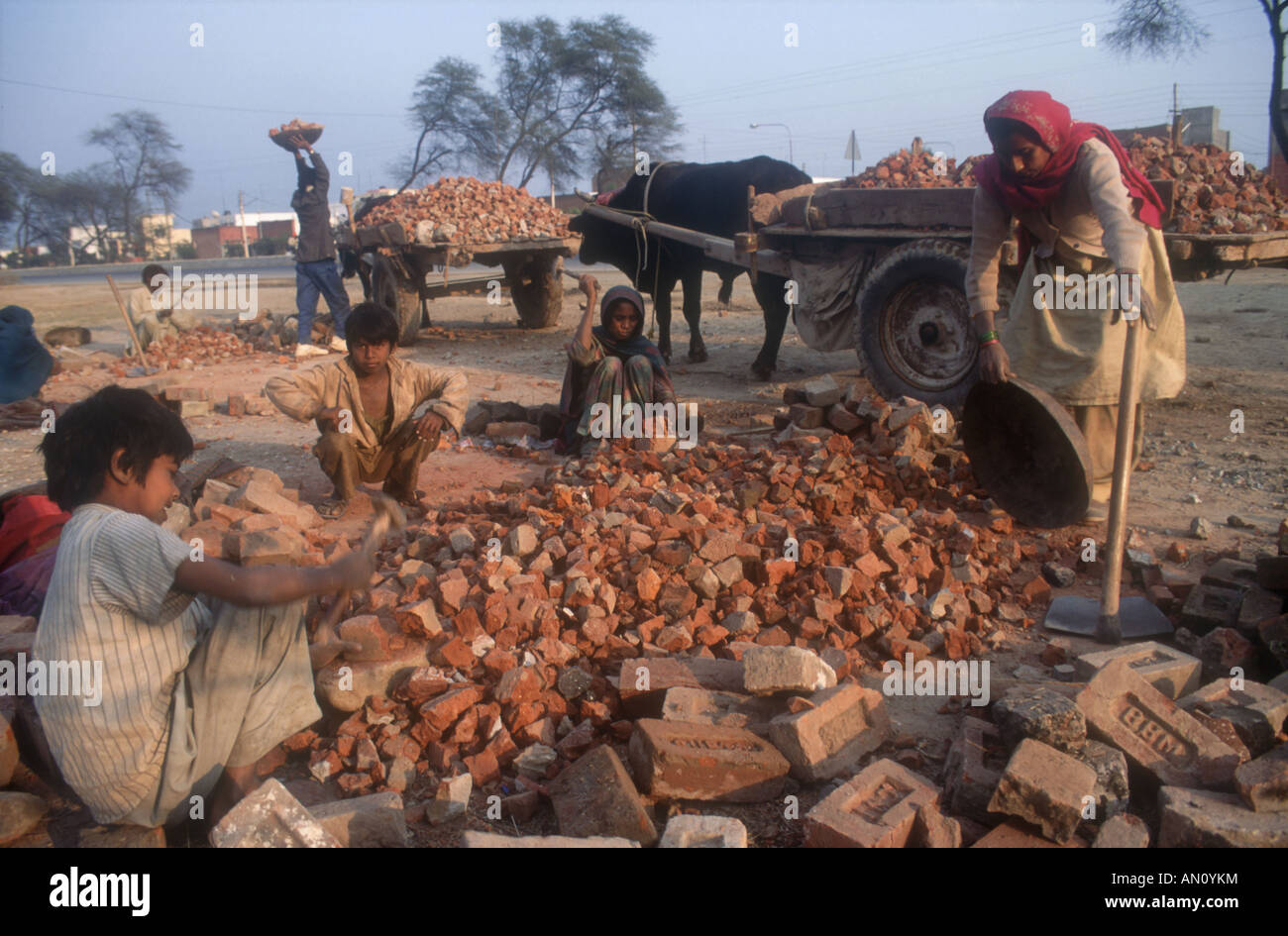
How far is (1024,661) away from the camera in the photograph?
10.1ft

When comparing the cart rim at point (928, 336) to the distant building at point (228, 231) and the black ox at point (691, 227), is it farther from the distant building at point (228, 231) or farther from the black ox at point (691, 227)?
the distant building at point (228, 231)

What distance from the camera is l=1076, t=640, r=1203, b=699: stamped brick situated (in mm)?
2689

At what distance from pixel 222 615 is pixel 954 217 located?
15.1ft

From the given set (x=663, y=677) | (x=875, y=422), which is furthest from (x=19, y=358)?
(x=663, y=677)

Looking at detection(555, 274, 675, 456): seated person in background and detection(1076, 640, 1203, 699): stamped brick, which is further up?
detection(555, 274, 675, 456): seated person in background

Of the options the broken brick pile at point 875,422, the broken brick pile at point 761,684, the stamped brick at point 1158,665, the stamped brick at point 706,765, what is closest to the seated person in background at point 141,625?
the broken brick pile at point 761,684

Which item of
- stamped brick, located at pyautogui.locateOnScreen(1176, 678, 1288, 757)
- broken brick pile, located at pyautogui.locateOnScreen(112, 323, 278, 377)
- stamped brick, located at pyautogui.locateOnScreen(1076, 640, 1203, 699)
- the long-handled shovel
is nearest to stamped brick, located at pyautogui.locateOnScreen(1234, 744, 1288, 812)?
stamped brick, located at pyautogui.locateOnScreen(1176, 678, 1288, 757)

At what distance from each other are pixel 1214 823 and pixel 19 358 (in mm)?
8159

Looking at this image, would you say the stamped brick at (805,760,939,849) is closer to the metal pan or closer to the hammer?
the hammer

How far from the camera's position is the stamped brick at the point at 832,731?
2426 millimetres

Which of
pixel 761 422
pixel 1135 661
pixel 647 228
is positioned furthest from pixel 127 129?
pixel 1135 661

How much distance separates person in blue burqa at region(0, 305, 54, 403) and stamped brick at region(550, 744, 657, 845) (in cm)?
672

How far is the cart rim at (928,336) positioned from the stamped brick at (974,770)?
332 centimetres

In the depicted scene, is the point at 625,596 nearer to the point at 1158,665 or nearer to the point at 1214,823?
the point at 1158,665
